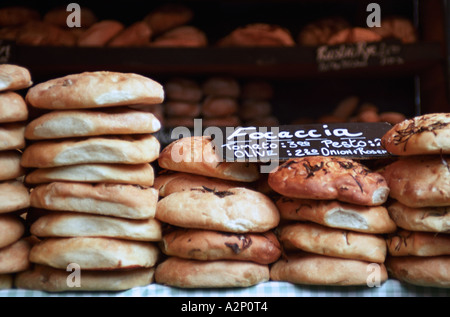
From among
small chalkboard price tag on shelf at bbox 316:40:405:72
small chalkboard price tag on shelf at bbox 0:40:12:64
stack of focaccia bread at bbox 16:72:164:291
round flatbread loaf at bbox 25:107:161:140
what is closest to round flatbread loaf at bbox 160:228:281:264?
stack of focaccia bread at bbox 16:72:164:291

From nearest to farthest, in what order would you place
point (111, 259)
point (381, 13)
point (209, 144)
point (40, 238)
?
1. point (111, 259)
2. point (40, 238)
3. point (209, 144)
4. point (381, 13)

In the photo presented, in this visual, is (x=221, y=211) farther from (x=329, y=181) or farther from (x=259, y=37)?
(x=259, y=37)

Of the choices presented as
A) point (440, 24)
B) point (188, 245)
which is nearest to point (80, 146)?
point (188, 245)

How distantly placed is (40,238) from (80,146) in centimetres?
46

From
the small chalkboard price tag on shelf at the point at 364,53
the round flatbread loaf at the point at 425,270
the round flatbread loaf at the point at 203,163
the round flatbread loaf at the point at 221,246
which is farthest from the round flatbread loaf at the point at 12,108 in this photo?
the small chalkboard price tag on shelf at the point at 364,53

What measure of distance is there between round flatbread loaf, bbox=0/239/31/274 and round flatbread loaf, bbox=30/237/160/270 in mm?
47

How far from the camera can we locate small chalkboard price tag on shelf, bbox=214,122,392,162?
1.78m

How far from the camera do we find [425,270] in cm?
157

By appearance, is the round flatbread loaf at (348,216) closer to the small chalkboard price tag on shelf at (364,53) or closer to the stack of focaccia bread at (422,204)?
the stack of focaccia bread at (422,204)

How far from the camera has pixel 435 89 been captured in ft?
11.6

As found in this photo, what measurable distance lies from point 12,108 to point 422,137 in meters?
1.43

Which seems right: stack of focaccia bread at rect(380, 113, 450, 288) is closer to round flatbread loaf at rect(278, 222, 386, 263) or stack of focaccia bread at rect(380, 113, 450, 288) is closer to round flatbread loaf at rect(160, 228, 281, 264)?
round flatbread loaf at rect(278, 222, 386, 263)

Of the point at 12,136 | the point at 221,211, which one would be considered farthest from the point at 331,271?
the point at 12,136

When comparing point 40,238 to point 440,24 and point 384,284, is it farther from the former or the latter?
point 440,24
